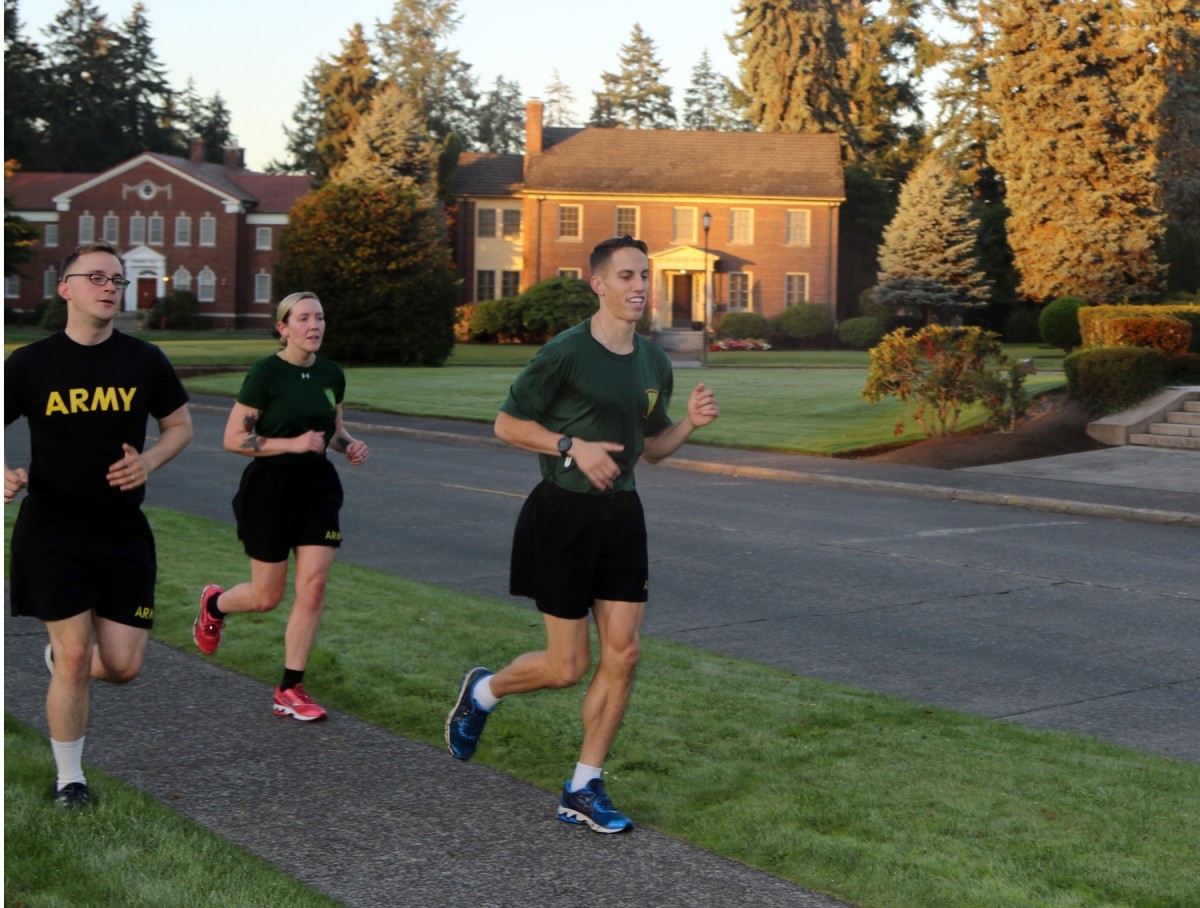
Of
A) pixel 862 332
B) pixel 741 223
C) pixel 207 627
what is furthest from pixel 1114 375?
pixel 741 223

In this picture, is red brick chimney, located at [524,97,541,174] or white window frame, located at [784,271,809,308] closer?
white window frame, located at [784,271,809,308]

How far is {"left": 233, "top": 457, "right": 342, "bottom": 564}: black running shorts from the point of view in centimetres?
681

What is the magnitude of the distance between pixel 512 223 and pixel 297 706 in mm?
63831

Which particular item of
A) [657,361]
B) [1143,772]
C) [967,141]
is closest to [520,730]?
[657,361]

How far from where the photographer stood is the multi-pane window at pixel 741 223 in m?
65.4

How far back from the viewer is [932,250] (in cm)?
5834

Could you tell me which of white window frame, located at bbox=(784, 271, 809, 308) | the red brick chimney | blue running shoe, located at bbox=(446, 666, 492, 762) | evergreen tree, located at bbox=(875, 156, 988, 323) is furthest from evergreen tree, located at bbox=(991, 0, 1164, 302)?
blue running shoe, located at bbox=(446, 666, 492, 762)

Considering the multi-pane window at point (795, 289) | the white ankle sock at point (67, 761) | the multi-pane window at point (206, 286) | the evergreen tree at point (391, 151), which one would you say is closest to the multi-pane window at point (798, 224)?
the multi-pane window at point (795, 289)

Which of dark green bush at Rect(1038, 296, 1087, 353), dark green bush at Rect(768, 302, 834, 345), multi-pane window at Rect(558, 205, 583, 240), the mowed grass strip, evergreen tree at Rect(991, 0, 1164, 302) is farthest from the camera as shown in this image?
multi-pane window at Rect(558, 205, 583, 240)

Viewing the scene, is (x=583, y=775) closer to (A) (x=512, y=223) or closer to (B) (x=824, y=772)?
(B) (x=824, y=772)

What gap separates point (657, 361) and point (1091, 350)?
19220mm

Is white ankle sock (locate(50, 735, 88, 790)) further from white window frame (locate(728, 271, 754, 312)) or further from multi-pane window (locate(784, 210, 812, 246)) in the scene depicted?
multi-pane window (locate(784, 210, 812, 246))

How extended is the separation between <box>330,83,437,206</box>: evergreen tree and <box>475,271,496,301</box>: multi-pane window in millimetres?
5154

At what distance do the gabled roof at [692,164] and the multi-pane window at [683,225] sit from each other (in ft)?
3.10
